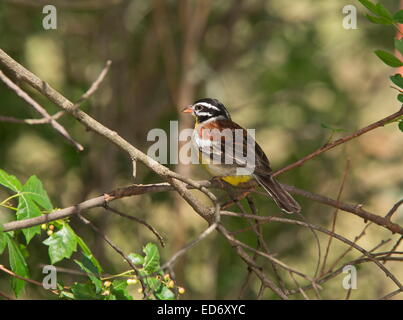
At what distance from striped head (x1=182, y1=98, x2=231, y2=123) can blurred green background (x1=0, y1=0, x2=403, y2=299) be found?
95 cm

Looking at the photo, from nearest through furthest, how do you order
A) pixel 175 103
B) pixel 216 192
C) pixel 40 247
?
pixel 216 192
pixel 40 247
pixel 175 103

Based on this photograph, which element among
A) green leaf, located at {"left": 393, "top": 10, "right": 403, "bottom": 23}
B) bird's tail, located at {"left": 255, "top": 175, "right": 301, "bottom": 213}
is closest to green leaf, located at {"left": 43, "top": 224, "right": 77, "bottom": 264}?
bird's tail, located at {"left": 255, "top": 175, "right": 301, "bottom": 213}

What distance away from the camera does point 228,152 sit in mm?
4645

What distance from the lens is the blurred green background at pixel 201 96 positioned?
21.1ft

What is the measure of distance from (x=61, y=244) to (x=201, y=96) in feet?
14.6

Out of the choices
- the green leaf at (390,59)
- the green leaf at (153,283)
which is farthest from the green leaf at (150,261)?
the green leaf at (390,59)

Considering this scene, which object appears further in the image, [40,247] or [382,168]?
[382,168]

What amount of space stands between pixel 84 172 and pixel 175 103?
1.21m

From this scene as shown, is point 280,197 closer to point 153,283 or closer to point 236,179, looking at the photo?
point 236,179

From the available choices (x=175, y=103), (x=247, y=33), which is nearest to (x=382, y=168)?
(x=247, y=33)

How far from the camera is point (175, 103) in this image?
645 cm

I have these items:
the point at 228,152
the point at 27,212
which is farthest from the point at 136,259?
the point at 228,152

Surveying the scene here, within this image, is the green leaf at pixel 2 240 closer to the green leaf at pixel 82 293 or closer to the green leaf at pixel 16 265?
the green leaf at pixel 16 265
